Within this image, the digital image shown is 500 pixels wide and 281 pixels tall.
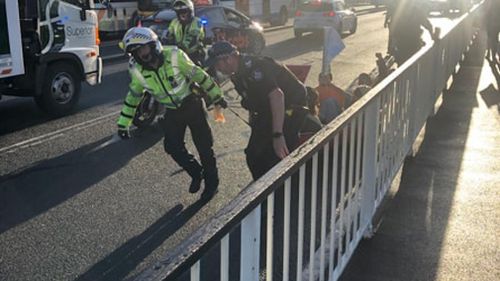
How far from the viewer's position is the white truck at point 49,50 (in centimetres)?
862

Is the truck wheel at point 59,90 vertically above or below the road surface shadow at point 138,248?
above

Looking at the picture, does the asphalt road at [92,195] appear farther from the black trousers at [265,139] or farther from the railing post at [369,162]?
the railing post at [369,162]

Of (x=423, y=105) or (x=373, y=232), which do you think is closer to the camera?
(x=373, y=232)

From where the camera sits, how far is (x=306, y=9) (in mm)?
24500

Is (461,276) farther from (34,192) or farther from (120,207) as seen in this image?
(34,192)

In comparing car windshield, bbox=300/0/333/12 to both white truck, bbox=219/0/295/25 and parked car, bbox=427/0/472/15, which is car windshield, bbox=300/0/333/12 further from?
parked car, bbox=427/0/472/15

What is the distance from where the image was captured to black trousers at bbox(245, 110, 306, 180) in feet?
17.9

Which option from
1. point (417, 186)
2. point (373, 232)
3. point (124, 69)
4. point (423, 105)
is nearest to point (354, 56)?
point (124, 69)

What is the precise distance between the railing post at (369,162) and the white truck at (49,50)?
5.93m

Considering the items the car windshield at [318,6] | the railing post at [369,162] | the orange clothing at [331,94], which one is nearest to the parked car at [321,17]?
the car windshield at [318,6]

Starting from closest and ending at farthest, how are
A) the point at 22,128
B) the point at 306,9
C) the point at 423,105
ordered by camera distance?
the point at 423,105, the point at 22,128, the point at 306,9

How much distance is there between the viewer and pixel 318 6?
2398 cm

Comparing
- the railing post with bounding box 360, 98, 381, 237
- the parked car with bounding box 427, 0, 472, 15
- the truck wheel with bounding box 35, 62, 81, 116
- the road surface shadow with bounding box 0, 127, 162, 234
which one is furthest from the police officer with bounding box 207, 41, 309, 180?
the parked car with bounding box 427, 0, 472, 15

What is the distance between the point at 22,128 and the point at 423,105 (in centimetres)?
546
